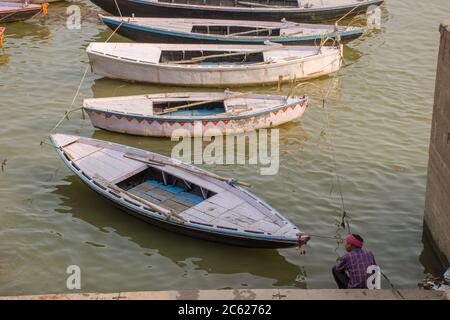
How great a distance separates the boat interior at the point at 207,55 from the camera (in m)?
24.6

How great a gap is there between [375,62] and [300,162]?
28.4ft

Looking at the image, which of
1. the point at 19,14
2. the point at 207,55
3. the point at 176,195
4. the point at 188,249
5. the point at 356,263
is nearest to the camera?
the point at 356,263

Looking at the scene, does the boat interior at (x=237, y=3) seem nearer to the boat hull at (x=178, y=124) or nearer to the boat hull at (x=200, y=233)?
the boat hull at (x=178, y=124)

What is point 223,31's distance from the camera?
2703 cm

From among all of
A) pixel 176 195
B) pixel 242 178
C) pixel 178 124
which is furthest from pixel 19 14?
pixel 176 195

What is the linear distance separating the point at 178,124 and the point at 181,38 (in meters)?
7.03

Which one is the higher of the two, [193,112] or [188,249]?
[193,112]

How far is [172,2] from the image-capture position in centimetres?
2917

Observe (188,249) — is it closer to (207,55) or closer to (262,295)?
(262,295)

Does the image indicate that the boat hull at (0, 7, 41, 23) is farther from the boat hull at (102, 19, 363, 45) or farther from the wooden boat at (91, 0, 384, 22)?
the boat hull at (102, 19, 363, 45)

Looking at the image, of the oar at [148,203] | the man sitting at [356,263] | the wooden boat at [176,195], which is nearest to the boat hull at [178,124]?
the wooden boat at [176,195]

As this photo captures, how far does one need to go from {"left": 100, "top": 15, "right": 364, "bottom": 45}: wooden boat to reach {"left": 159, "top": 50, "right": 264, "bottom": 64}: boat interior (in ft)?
3.22

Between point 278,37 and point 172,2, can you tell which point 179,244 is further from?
point 172,2
